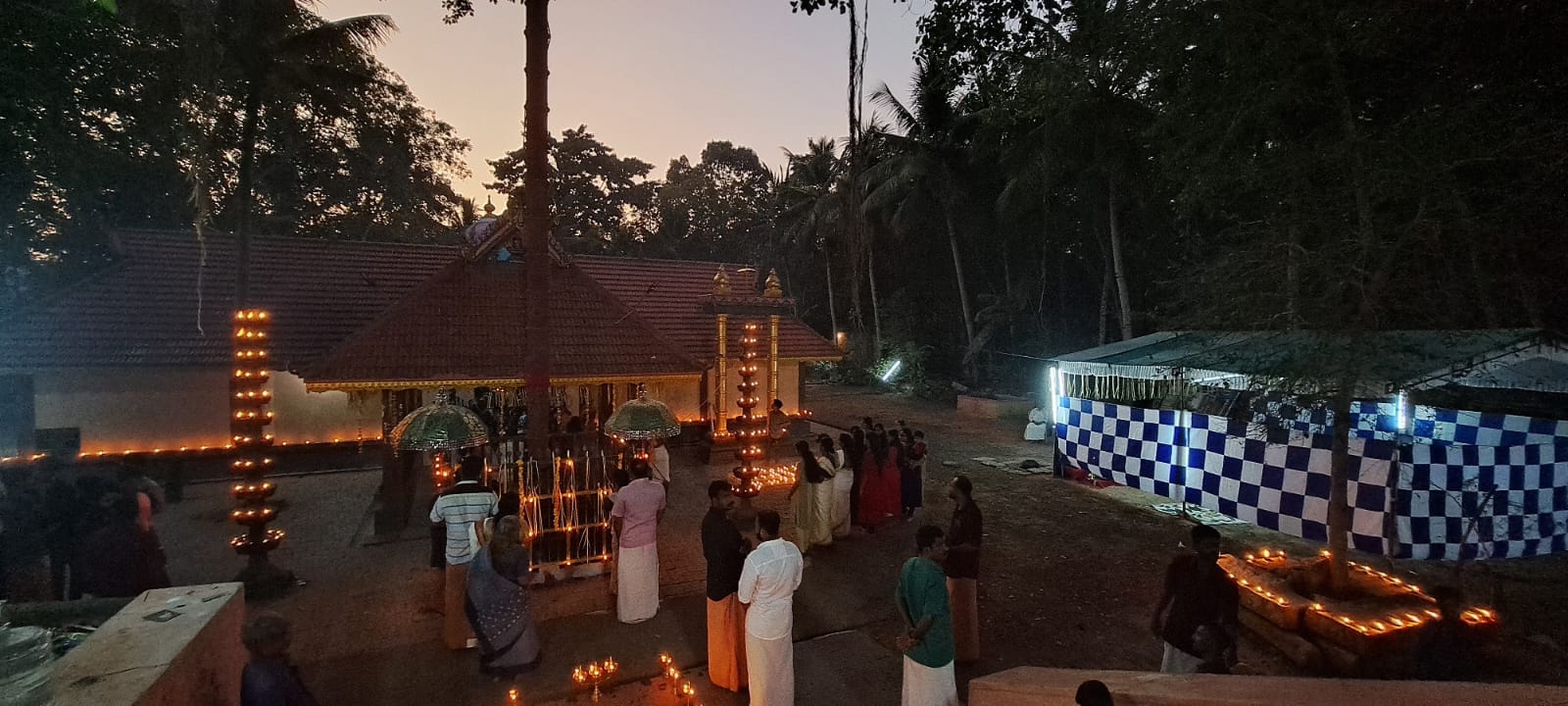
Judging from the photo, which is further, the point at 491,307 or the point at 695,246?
the point at 695,246

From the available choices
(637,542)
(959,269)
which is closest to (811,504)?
(637,542)

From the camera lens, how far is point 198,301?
12.9m

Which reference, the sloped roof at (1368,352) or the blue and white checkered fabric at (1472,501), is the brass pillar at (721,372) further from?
Answer: the blue and white checkered fabric at (1472,501)

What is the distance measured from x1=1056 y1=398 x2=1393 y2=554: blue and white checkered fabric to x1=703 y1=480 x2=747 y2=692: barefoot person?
6975 millimetres

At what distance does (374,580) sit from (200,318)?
887cm

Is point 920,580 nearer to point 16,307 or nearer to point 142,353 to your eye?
point 142,353

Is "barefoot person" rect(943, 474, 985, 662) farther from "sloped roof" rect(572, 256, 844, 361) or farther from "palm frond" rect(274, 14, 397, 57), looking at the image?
"palm frond" rect(274, 14, 397, 57)

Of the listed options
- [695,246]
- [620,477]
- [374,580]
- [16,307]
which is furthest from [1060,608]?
[695,246]

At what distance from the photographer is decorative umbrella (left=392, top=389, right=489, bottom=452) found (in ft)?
23.1

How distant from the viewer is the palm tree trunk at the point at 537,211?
6879 millimetres

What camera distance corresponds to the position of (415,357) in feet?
34.5

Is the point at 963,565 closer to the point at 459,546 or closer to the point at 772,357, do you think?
the point at 459,546

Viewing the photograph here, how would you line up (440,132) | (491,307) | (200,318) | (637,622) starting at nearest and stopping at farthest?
1. (637,622)
2. (491,307)
3. (200,318)
4. (440,132)

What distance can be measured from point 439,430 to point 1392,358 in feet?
31.5
